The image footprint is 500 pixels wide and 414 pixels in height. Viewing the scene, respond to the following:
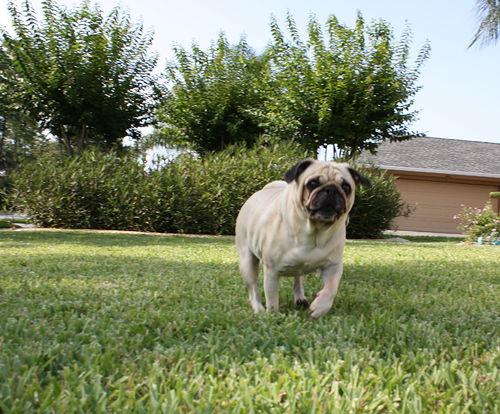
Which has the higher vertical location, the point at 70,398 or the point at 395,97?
the point at 395,97

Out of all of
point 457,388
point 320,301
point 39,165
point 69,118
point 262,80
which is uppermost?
point 262,80

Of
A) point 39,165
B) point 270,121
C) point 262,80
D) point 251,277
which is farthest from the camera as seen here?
point 262,80

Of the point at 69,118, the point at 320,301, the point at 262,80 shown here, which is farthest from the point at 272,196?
the point at 262,80

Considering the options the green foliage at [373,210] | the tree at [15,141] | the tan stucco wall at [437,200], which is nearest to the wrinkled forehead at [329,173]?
the green foliage at [373,210]

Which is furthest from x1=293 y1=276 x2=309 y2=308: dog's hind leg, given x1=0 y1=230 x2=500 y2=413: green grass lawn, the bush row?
the bush row

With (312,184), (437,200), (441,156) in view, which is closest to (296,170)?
(312,184)

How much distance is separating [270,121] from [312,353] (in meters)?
16.7

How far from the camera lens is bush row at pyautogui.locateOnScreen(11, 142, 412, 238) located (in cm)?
1234

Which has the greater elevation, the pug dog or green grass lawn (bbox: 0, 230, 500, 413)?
the pug dog

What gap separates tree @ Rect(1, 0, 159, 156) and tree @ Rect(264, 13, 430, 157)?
6357 millimetres

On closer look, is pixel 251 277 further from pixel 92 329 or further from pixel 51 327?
pixel 51 327

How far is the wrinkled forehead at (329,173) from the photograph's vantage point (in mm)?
2795

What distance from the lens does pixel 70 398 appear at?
161 cm

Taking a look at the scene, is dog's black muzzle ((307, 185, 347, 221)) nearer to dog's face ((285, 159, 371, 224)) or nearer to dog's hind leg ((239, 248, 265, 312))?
dog's face ((285, 159, 371, 224))
